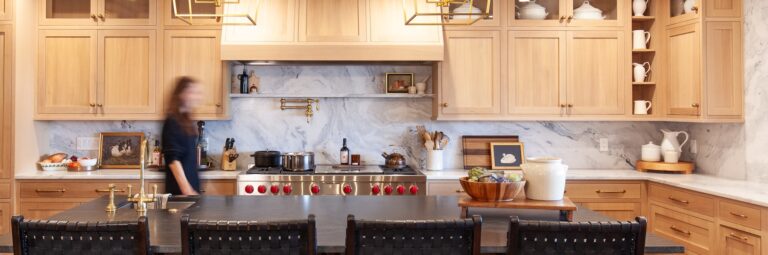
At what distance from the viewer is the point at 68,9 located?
181 inches

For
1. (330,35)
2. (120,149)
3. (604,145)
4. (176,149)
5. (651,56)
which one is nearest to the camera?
(176,149)

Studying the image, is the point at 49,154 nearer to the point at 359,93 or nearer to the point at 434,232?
the point at 359,93

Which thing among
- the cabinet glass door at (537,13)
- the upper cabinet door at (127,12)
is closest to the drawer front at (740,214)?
the cabinet glass door at (537,13)

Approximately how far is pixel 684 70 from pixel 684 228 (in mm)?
1162

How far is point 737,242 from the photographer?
341 cm

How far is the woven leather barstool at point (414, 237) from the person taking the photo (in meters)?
1.79

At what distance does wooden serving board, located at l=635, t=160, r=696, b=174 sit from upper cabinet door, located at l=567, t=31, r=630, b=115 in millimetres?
458

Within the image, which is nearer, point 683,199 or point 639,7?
point 683,199

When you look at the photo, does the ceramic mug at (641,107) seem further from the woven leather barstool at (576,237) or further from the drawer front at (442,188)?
the woven leather barstool at (576,237)

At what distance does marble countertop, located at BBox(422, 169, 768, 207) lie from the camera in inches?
134

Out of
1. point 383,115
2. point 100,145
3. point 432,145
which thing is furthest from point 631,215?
point 100,145

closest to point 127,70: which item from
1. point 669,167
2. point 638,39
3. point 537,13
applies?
point 537,13

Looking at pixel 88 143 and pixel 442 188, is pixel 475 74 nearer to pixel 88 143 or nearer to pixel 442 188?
pixel 442 188

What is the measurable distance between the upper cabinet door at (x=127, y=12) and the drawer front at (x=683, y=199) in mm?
3848
